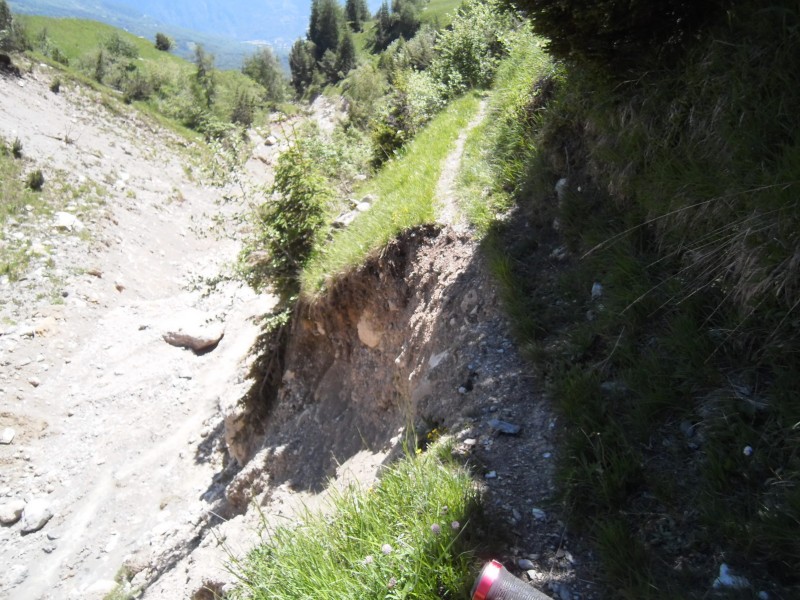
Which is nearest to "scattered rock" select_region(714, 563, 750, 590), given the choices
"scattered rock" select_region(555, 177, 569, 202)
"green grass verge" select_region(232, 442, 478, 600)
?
"green grass verge" select_region(232, 442, 478, 600)

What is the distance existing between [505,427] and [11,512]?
13090 mm

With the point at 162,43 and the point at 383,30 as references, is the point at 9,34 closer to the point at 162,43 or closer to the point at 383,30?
the point at 162,43

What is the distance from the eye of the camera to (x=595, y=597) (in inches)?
97.9

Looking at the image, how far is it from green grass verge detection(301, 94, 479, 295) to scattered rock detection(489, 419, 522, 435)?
357 centimetres

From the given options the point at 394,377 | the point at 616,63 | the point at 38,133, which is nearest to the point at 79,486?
the point at 394,377

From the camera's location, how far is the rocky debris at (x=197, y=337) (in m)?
16.5

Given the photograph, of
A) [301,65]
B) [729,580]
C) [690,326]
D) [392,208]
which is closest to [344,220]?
[392,208]

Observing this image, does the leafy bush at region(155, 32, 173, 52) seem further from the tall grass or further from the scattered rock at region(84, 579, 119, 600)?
the tall grass

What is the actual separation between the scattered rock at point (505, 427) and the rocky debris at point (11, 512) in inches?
508

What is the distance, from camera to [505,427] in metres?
3.63

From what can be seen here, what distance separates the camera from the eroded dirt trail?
36.9 feet

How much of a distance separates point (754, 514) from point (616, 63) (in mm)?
3028

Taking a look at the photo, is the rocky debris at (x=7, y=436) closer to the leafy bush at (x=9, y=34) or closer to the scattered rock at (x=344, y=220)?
the scattered rock at (x=344, y=220)

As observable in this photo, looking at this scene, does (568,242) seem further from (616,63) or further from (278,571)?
(278,571)
